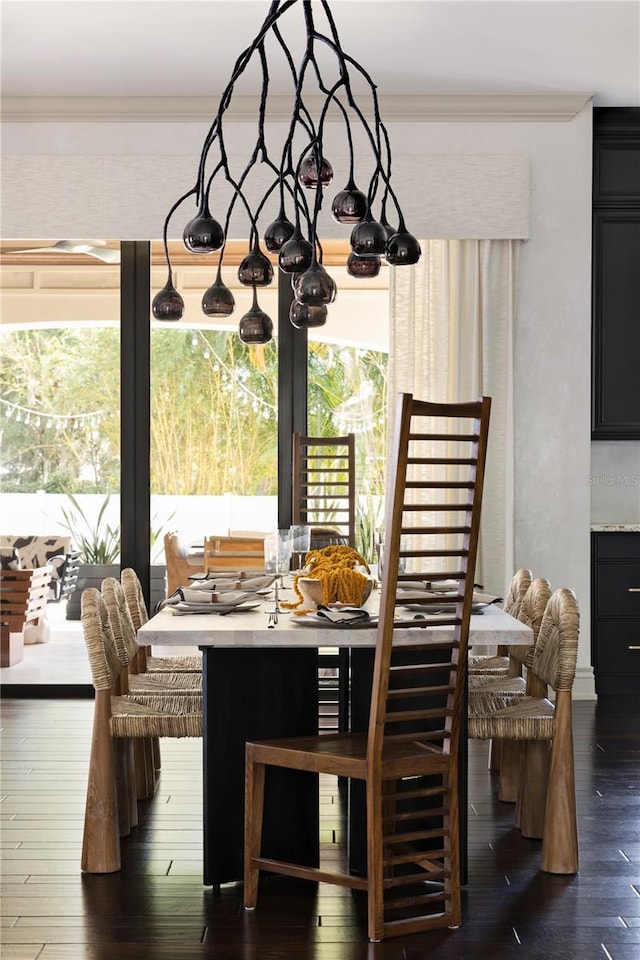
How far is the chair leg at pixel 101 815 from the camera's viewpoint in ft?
9.98

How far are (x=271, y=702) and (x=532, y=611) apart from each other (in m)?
1.03

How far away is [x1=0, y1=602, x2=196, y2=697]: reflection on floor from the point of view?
5559mm

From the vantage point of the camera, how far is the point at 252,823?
277 cm

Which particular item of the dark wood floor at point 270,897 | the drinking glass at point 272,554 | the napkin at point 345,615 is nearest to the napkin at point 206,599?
the drinking glass at point 272,554

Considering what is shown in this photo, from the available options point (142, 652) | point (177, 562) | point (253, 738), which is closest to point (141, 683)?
point (142, 652)

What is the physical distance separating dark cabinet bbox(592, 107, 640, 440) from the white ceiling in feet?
0.67

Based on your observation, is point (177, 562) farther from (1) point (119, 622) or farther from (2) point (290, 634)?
(2) point (290, 634)

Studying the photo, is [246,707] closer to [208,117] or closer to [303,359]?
[303,359]

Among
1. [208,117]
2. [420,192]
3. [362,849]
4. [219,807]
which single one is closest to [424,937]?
[362,849]

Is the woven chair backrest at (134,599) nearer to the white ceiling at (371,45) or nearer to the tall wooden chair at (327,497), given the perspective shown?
the tall wooden chair at (327,497)

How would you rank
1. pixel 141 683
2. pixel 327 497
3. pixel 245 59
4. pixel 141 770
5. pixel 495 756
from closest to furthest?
pixel 245 59
pixel 141 683
pixel 141 770
pixel 495 756
pixel 327 497

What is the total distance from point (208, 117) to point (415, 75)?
112 centimetres

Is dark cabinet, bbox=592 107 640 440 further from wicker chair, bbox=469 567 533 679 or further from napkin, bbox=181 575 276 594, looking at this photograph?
napkin, bbox=181 575 276 594

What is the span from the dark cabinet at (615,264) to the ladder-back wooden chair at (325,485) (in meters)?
1.43
